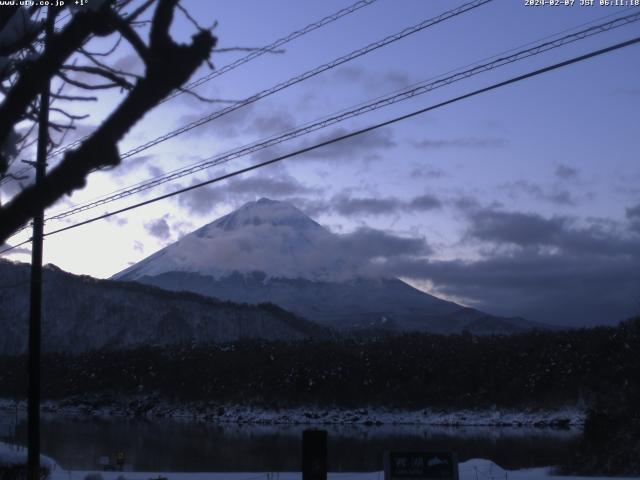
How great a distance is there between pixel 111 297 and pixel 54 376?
35.1 meters

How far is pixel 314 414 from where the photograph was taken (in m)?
71.3

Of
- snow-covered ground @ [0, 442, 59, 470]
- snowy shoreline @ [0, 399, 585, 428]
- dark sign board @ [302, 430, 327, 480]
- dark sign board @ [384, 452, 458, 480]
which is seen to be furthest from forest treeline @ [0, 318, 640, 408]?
dark sign board @ [302, 430, 327, 480]

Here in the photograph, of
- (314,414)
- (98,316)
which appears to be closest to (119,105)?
(314,414)

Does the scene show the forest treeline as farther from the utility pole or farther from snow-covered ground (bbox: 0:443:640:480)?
the utility pole

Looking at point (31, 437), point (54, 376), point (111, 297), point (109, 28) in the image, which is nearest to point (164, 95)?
point (109, 28)

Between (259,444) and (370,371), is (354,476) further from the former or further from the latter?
(370,371)

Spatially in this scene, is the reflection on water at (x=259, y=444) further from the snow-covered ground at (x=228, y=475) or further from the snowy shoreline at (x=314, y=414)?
the snow-covered ground at (x=228, y=475)

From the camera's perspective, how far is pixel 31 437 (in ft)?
53.3

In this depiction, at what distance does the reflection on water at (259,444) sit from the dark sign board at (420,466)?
15587 millimetres

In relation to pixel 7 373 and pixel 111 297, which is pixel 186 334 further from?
pixel 7 373

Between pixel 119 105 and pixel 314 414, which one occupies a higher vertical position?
pixel 119 105

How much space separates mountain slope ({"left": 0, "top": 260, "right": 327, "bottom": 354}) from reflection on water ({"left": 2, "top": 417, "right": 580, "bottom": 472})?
60.1 metres

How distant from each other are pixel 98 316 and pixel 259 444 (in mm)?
87648

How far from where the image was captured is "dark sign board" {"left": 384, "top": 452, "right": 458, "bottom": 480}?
1407 centimetres
